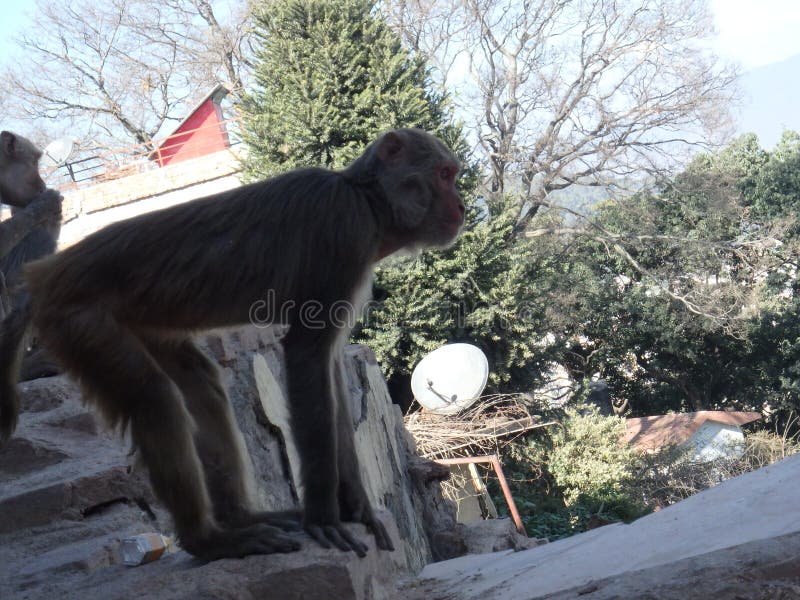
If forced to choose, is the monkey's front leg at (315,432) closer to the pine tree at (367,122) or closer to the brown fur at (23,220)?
the brown fur at (23,220)

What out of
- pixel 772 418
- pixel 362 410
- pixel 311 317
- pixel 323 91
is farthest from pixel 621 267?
pixel 311 317

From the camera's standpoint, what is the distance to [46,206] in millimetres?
4664

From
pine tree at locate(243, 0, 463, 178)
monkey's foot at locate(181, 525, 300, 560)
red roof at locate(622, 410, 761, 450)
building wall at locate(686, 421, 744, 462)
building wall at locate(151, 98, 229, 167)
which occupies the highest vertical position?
building wall at locate(151, 98, 229, 167)

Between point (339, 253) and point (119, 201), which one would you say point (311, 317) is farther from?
point (119, 201)

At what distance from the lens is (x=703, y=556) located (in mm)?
2242

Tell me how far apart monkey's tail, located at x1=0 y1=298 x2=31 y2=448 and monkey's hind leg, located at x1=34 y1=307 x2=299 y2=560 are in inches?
18.2

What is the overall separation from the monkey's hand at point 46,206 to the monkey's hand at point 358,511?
8.70 ft

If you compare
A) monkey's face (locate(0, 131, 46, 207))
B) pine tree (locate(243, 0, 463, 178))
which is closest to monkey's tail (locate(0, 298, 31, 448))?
monkey's face (locate(0, 131, 46, 207))

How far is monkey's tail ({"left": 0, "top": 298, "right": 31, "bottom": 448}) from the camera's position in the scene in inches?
127

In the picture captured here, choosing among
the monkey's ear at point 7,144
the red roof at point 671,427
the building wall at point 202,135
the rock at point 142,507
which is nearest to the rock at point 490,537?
the rock at point 142,507

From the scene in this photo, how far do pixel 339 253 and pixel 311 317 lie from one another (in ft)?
0.84

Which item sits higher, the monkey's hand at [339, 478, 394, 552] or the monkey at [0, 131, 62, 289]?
the monkey at [0, 131, 62, 289]

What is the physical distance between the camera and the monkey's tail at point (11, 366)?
10.6 feet

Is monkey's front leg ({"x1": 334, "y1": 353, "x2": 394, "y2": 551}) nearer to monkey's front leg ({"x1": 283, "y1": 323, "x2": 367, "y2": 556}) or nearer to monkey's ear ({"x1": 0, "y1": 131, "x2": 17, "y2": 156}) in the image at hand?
monkey's front leg ({"x1": 283, "y1": 323, "x2": 367, "y2": 556})
